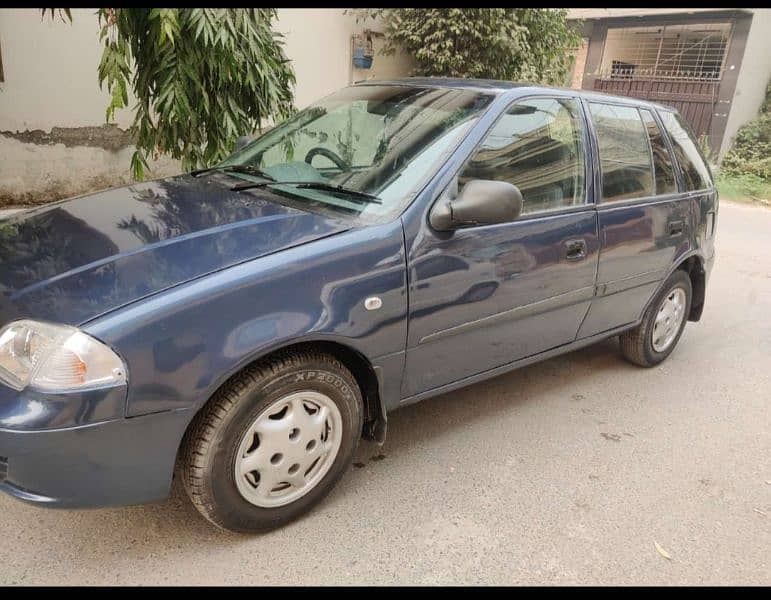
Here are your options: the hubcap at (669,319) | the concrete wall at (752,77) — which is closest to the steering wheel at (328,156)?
the hubcap at (669,319)

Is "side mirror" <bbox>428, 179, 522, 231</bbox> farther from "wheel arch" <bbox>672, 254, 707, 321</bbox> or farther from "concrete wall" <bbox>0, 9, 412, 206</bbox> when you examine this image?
"concrete wall" <bbox>0, 9, 412, 206</bbox>

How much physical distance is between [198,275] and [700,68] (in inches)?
582

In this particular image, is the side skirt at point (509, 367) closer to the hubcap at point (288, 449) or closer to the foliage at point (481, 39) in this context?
the hubcap at point (288, 449)

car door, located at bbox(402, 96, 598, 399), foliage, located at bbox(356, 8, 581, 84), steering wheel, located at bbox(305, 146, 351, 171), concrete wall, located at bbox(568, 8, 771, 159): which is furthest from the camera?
concrete wall, located at bbox(568, 8, 771, 159)

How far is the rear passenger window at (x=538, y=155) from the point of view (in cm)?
281

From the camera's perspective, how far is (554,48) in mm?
8922

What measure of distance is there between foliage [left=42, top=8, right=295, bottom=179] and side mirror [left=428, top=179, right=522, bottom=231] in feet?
7.36

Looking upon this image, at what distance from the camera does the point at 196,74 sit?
13.6 ft

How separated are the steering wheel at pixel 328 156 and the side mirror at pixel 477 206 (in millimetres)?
584

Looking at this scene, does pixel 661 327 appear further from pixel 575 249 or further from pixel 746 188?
pixel 746 188

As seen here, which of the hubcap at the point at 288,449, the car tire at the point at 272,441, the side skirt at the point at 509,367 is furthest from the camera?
the side skirt at the point at 509,367

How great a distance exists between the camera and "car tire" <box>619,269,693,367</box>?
155 inches

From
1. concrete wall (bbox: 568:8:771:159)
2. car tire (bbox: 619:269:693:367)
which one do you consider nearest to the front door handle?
car tire (bbox: 619:269:693:367)

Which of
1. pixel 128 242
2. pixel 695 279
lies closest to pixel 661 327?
pixel 695 279
